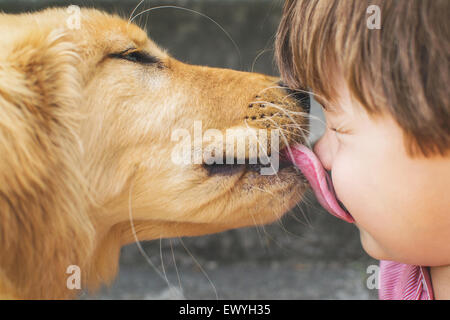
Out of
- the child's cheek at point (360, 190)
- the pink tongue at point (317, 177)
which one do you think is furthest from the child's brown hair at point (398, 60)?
the pink tongue at point (317, 177)

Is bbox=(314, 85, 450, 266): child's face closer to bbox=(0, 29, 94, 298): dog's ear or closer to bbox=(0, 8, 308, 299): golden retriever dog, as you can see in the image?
bbox=(0, 8, 308, 299): golden retriever dog

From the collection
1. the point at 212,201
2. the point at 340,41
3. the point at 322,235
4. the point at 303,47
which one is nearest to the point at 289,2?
the point at 303,47

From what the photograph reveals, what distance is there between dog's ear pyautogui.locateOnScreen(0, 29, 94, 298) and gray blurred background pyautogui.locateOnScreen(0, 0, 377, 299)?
1.27m

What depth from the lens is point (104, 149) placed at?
1207 millimetres

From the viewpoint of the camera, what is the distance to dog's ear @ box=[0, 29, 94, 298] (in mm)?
1016

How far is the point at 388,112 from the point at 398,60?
98mm

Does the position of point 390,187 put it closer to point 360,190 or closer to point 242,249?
point 360,190

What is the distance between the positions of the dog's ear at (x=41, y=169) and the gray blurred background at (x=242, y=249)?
1.27m

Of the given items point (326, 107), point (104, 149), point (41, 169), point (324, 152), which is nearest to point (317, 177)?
point (324, 152)

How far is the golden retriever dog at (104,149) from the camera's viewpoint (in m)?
1.05

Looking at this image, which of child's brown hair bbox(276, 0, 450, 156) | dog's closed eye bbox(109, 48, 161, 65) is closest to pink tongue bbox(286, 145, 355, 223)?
child's brown hair bbox(276, 0, 450, 156)

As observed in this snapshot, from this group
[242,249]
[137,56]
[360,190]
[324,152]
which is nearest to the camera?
[360,190]

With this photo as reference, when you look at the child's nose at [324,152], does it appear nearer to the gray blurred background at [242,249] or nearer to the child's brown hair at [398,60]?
the child's brown hair at [398,60]

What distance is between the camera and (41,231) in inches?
42.0
